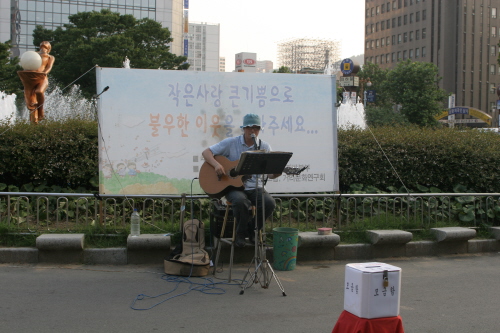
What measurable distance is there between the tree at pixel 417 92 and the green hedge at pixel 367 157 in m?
47.9

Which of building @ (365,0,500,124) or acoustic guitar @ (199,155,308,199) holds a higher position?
building @ (365,0,500,124)

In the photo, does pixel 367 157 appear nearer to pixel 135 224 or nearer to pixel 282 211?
pixel 282 211

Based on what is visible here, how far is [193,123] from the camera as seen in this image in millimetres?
7637

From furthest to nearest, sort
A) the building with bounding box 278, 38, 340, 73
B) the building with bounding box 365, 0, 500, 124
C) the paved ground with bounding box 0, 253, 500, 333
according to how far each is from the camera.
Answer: the building with bounding box 278, 38, 340, 73
the building with bounding box 365, 0, 500, 124
the paved ground with bounding box 0, 253, 500, 333

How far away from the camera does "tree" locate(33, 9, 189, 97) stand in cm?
3872

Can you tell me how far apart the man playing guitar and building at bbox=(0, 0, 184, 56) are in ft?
222

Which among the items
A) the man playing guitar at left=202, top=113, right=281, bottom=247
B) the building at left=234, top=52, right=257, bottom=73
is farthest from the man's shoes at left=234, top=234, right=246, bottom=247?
the building at left=234, top=52, right=257, bottom=73

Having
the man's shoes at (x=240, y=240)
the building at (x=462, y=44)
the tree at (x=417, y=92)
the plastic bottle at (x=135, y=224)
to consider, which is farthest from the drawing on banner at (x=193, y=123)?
the building at (x=462, y=44)

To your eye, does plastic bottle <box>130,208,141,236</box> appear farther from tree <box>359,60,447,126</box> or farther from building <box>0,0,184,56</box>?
building <box>0,0,184,56</box>

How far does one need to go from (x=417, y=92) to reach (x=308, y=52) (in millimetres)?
95737

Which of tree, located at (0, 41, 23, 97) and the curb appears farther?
tree, located at (0, 41, 23, 97)

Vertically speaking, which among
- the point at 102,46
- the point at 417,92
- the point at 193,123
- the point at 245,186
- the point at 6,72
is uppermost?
the point at 102,46

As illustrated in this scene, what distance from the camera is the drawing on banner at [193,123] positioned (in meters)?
7.39

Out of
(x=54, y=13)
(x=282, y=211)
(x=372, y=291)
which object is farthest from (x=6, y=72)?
(x=54, y=13)
